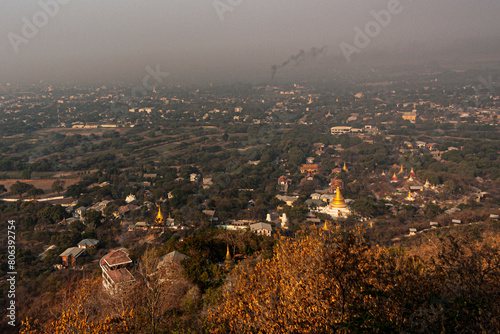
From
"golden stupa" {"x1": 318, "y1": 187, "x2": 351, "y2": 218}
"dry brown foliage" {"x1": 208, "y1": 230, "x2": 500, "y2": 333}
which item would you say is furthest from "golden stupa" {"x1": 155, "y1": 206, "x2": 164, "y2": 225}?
"dry brown foliage" {"x1": 208, "y1": 230, "x2": 500, "y2": 333}

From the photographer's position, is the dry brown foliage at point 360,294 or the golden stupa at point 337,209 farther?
the golden stupa at point 337,209

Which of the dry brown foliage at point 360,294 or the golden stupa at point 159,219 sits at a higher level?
the dry brown foliage at point 360,294

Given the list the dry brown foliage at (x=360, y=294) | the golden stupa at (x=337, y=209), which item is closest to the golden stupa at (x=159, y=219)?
the golden stupa at (x=337, y=209)

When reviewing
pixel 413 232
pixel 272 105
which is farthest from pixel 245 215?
pixel 272 105

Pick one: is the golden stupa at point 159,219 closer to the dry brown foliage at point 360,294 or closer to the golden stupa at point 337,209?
the golden stupa at point 337,209

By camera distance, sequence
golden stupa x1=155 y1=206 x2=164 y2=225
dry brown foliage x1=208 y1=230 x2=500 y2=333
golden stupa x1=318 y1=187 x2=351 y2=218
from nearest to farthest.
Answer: dry brown foliage x1=208 y1=230 x2=500 y2=333 < golden stupa x1=155 y1=206 x2=164 y2=225 < golden stupa x1=318 y1=187 x2=351 y2=218

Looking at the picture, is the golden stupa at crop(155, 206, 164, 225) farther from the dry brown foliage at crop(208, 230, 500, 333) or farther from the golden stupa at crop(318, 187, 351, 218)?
the dry brown foliage at crop(208, 230, 500, 333)

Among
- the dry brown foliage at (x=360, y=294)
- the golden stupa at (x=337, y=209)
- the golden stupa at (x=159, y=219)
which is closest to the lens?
the dry brown foliage at (x=360, y=294)

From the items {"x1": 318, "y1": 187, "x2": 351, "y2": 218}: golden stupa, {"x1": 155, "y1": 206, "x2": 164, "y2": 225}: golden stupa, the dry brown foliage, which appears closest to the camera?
the dry brown foliage

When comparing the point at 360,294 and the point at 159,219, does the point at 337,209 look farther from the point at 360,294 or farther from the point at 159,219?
the point at 360,294

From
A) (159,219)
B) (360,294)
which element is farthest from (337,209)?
(360,294)

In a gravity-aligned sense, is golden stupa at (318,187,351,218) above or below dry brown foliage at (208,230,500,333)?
below

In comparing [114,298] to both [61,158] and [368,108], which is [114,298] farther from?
[368,108]
